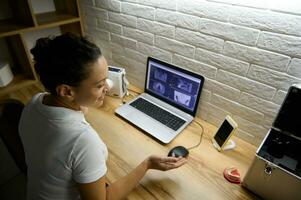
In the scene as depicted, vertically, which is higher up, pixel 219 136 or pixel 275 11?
pixel 275 11

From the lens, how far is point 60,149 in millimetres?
642

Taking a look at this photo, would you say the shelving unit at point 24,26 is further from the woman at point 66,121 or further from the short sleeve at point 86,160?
the short sleeve at point 86,160

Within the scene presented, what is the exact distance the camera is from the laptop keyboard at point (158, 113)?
1139 millimetres

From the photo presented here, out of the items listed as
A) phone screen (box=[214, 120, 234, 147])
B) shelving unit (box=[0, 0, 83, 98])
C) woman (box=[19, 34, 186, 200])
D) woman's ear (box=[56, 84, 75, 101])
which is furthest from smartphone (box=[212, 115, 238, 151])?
shelving unit (box=[0, 0, 83, 98])

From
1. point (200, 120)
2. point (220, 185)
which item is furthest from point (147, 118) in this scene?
point (220, 185)

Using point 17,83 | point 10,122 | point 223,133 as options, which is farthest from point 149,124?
point 17,83

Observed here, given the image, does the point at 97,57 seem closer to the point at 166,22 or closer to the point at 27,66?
the point at 166,22

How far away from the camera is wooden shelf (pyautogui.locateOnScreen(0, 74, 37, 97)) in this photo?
139cm

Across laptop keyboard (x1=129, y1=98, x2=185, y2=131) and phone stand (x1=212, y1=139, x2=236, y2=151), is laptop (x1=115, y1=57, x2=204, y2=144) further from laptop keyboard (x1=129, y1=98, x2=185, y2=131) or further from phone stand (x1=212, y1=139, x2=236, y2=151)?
phone stand (x1=212, y1=139, x2=236, y2=151)

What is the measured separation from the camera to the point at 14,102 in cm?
93

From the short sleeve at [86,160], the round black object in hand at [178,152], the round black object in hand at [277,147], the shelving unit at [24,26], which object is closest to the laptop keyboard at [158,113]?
the round black object in hand at [178,152]

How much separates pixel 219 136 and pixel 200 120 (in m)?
0.19

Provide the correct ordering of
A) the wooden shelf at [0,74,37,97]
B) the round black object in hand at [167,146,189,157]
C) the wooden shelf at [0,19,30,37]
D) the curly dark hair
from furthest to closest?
the wooden shelf at [0,74,37,97]
the wooden shelf at [0,19,30,37]
the round black object in hand at [167,146,189,157]
the curly dark hair

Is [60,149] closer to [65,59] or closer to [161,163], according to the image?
[65,59]
